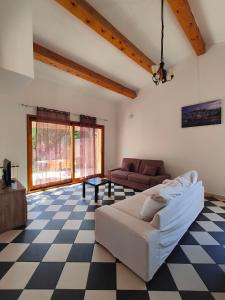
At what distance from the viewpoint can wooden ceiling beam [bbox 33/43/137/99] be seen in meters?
3.01

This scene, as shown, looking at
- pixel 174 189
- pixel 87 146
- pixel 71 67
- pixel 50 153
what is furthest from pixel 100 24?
pixel 87 146

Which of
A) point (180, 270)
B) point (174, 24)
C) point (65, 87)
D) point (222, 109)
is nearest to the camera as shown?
point (180, 270)

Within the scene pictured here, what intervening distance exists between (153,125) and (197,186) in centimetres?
264

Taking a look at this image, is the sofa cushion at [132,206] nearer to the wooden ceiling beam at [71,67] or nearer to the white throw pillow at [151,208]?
the white throw pillow at [151,208]

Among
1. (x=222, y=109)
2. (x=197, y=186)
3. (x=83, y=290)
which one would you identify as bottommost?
(x=83, y=290)

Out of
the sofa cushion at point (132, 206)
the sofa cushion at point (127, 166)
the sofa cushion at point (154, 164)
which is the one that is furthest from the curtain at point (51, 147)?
the sofa cushion at point (132, 206)

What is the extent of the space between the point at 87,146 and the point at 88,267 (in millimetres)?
3715

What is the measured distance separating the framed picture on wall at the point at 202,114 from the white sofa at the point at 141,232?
→ 231 centimetres

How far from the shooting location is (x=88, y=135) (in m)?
5.09

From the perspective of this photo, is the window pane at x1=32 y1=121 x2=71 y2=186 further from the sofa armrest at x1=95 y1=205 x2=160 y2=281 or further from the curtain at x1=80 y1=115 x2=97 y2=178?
the sofa armrest at x1=95 y1=205 x2=160 y2=281

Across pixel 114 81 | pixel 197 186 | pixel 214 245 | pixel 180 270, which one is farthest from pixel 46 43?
pixel 214 245

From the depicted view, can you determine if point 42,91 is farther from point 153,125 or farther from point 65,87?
point 153,125

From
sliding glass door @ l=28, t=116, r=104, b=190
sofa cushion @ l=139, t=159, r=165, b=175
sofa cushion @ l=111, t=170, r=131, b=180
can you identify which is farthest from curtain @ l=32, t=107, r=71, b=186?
sofa cushion @ l=139, t=159, r=165, b=175

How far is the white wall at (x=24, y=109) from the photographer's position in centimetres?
351
